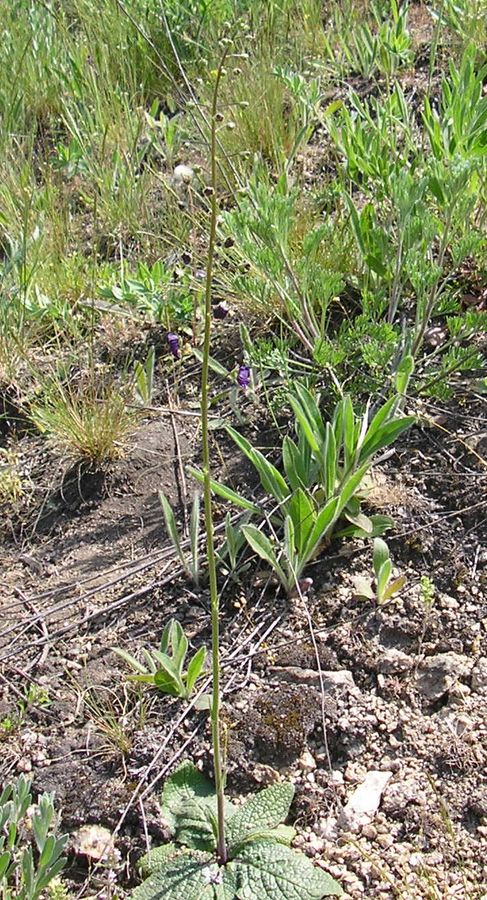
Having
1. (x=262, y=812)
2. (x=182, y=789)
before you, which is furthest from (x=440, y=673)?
(x=182, y=789)

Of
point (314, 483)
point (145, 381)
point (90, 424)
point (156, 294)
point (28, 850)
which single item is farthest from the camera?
point (156, 294)

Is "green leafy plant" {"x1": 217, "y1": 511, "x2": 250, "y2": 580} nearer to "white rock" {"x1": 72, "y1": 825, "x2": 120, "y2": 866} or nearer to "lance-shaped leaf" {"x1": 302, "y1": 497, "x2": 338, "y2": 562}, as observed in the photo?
"lance-shaped leaf" {"x1": 302, "y1": 497, "x2": 338, "y2": 562}

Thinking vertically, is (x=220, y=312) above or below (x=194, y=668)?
above

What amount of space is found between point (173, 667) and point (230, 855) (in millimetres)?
429

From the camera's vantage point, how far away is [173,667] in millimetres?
2168

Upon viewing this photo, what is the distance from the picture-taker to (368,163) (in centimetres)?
279

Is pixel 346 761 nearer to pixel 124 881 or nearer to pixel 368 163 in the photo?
pixel 124 881

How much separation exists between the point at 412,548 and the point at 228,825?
0.88 meters

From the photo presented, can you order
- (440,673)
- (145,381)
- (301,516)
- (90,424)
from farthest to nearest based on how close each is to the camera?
1. (145,381)
2. (90,424)
3. (301,516)
4. (440,673)

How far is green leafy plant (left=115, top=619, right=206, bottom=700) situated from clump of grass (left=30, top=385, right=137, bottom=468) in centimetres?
80

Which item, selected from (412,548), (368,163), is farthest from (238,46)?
(412,548)

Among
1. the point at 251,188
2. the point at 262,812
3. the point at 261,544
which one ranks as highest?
the point at 251,188

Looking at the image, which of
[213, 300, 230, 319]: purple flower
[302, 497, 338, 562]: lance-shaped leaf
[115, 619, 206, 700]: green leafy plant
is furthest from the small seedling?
[213, 300, 230, 319]: purple flower

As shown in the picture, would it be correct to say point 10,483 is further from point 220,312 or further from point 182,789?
point 182,789
